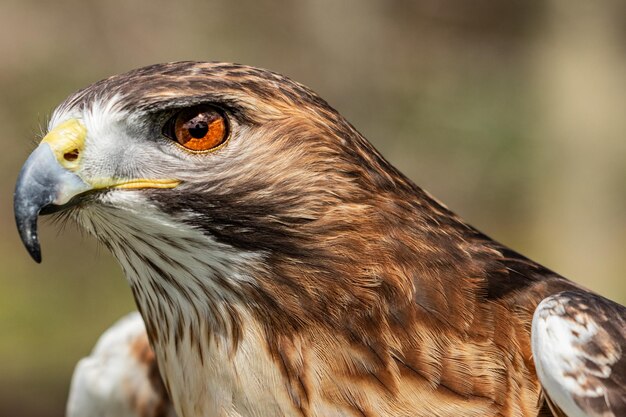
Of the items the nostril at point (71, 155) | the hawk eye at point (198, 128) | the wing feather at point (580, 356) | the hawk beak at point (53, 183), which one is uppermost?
the hawk eye at point (198, 128)

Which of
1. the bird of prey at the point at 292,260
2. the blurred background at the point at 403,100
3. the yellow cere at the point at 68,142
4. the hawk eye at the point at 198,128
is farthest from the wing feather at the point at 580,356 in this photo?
the blurred background at the point at 403,100

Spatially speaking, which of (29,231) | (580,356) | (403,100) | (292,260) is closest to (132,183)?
(29,231)

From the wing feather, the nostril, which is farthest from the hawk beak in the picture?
the wing feather

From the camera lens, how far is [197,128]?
2.43 metres

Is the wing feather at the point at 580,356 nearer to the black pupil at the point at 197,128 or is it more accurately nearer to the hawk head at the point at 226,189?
the hawk head at the point at 226,189

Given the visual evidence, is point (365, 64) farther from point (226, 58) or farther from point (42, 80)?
point (42, 80)

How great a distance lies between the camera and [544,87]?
785 centimetres

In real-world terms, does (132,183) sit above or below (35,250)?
above

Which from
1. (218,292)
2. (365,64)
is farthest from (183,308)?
(365,64)

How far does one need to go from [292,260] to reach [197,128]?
406mm

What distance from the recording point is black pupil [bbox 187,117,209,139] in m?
2.42

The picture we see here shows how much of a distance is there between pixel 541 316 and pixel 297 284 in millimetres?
598

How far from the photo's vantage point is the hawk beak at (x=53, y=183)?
2348 mm

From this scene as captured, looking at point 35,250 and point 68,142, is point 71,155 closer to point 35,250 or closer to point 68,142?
point 68,142
